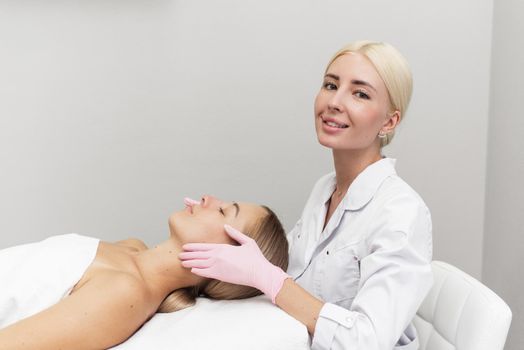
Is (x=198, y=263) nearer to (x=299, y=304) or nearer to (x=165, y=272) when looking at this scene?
(x=165, y=272)


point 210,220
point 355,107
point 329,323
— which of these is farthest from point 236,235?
point 355,107

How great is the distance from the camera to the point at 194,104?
2133mm

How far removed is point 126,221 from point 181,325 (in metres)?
0.94

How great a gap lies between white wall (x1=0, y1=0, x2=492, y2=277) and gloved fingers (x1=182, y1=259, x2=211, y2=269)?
785mm

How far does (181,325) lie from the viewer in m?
1.28

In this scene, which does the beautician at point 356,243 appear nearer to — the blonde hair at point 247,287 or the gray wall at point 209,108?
the blonde hair at point 247,287

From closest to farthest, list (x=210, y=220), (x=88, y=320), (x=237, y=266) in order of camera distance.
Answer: (x=88, y=320), (x=237, y=266), (x=210, y=220)

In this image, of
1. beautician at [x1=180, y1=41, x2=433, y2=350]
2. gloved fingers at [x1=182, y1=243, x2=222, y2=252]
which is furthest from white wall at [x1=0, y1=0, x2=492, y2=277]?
gloved fingers at [x1=182, y1=243, x2=222, y2=252]

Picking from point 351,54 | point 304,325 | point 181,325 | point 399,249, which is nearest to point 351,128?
point 351,54

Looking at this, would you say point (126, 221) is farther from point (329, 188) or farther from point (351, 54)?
point (351, 54)

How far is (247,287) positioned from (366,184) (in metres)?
0.38

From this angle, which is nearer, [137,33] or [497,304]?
[497,304]

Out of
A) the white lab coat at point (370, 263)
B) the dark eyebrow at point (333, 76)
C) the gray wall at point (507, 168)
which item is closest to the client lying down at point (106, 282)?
the white lab coat at point (370, 263)

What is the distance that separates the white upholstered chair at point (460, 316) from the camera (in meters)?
1.26
